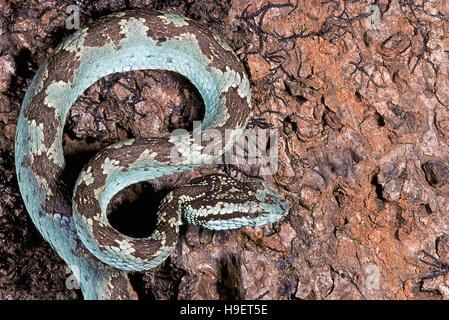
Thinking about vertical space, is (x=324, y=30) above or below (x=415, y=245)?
above

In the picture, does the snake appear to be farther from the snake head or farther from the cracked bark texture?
the cracked bark texture

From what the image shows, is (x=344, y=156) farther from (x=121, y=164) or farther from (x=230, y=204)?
(x=121, y=164)

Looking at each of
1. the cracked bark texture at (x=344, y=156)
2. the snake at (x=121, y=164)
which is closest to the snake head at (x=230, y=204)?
the snake at (x=121, y=164)

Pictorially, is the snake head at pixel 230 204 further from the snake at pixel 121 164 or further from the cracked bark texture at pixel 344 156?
the cracked bark texture at pixel 344 156

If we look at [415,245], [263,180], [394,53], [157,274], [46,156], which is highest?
[394,53]

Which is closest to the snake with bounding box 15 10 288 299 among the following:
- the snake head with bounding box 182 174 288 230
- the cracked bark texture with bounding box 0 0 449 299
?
the snake head with bounding box 182 174 288 230

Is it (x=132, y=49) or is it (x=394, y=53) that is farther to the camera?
(x=132, y=49)

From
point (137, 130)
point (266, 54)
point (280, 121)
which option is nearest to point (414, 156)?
point (280, 121)

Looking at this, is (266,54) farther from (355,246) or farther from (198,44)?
(355,246)
